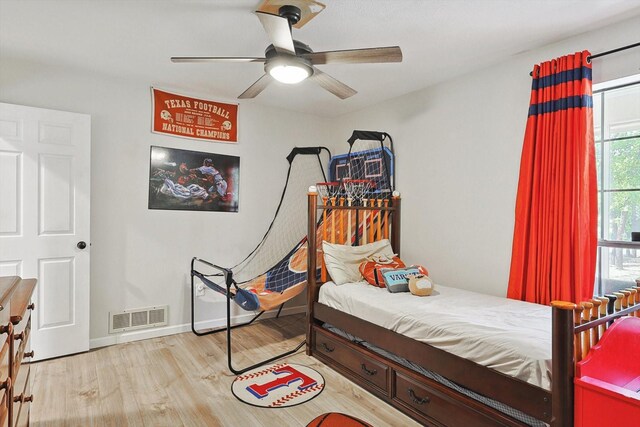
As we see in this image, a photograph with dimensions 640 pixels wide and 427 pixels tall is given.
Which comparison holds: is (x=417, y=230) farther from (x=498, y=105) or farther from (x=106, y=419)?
(x=106, y=419)

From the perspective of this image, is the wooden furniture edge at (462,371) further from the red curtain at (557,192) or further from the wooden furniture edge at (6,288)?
the wooden furniture edge at (6,288)

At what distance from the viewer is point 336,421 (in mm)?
2217

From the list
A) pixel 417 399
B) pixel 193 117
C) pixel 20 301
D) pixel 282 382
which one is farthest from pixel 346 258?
pixel 20 301

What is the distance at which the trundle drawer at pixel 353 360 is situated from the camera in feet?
8.21

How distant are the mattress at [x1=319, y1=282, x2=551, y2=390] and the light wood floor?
22.0 inches

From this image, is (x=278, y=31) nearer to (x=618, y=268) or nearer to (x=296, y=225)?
(x=618, y=268)

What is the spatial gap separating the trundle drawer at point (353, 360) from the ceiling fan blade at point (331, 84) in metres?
1.89

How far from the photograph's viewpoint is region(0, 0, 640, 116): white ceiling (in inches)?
87.7

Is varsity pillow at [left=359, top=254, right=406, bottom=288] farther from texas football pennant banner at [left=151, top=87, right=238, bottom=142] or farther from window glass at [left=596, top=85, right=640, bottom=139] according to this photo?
texas football pennant banner at [left=151, top=87, right=238, bottom=142]

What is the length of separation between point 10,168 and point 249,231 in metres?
2.19

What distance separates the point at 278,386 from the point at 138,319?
1.75 metres

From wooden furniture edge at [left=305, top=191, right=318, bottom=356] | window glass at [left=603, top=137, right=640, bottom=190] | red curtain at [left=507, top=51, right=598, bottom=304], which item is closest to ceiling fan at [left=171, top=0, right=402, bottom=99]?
wooden furniture edge at [left=305, top=191, right=318, bottom=356]

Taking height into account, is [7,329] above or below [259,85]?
below

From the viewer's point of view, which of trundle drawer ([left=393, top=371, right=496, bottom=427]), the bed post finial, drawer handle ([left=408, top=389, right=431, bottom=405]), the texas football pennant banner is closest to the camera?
the bed post finial
